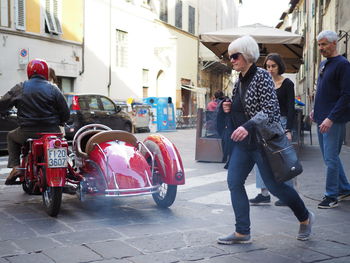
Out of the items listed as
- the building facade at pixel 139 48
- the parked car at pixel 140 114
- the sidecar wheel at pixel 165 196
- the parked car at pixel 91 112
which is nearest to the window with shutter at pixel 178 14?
the building facade at pixel 139 48

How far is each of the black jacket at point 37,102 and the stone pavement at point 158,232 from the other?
94cm

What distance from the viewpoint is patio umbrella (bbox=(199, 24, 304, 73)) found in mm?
11141

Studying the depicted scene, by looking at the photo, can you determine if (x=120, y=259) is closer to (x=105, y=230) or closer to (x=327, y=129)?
(x=105, y=230)

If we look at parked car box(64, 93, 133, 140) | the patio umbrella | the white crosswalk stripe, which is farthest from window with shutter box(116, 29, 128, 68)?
the white crosswalk stripe

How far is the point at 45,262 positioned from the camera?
3627mm

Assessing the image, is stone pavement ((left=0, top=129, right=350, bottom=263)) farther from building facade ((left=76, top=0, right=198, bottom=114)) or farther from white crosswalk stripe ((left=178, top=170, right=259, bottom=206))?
building facade ((left=76, top=0, right=198, bottom=114))

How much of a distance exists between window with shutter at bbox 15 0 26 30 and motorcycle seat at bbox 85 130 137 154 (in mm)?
15429

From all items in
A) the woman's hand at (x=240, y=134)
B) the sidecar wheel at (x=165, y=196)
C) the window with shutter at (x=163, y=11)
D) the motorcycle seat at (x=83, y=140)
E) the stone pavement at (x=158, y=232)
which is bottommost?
the stone pavement at (x=158, y=232)

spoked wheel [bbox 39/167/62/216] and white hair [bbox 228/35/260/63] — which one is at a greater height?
white hair [bbox 228/35/260/63]

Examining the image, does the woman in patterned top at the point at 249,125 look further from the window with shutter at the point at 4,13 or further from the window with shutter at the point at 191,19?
the window with shutter at the point at 191,19

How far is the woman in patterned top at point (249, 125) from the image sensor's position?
157 inches

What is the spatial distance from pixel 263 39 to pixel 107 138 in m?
6.61

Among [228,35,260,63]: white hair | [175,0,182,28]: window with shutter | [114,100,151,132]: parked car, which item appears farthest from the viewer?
[175,0,182,28]: window with shutter

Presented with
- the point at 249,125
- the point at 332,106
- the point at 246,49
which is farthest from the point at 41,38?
the point at 249,125
